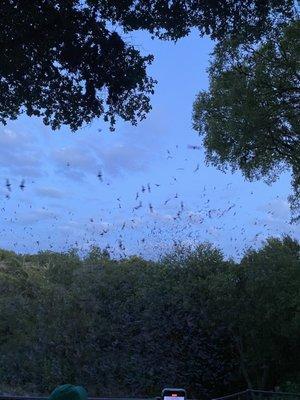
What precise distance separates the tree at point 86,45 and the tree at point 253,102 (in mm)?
3848

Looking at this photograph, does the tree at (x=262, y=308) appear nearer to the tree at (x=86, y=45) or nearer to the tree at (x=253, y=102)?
the tree at (x=253, y=102)

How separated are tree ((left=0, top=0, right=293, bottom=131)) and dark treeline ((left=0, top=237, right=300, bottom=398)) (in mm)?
5935

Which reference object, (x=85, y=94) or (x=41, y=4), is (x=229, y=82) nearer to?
(x=85, y=94)

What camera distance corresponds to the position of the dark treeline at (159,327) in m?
14.7

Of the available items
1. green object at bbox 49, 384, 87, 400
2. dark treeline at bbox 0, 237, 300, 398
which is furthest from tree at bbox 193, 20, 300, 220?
green object at bbox 49, 384, 87, 400

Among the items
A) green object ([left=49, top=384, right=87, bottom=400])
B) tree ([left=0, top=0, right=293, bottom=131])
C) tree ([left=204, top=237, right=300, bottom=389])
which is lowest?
green object ([left=49, top=384, right=87, bottom=400])

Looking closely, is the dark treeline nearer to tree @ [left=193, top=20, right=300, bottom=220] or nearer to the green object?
tree @ [left=193, top=20, right=300, bottom=220]

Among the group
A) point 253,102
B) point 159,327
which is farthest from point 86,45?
point 159,327

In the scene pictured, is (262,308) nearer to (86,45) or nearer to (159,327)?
(159,327)

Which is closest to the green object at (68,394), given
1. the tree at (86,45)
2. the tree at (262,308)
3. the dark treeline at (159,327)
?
the tree at (86,45)

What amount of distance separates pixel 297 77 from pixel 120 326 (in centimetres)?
729

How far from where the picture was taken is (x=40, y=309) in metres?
15.8

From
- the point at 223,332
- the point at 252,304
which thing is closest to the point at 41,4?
the point at 252,304

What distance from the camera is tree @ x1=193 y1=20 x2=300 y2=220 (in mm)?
14516
